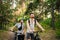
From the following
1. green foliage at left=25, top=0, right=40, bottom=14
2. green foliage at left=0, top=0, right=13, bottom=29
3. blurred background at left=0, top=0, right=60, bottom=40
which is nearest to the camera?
blurred background at left=0, top=0, right=60, bottom=40

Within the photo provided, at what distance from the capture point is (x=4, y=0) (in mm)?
24219

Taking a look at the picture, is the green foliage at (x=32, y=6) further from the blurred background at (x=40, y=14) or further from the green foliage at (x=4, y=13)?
the green foliage at (x=4, y=13)

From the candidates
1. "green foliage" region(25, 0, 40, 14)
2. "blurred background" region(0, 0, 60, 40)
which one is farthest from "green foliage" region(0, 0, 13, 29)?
"green foliage" region(25, 0, 40, 14)

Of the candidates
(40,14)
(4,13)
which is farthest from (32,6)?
(4,13)

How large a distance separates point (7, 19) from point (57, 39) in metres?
9.06

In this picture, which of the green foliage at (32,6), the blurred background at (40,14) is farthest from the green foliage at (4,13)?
the green foliage at (32,6)

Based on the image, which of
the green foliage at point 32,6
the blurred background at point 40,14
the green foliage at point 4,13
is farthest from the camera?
the green foliage at point 32,6

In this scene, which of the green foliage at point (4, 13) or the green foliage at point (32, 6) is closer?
the green foliage at point (4, 13)

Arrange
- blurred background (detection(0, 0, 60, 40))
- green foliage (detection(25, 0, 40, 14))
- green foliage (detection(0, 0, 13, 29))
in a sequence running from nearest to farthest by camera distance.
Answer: blurred background (detection(0, 0, 60, 40)), green foliage (detection(0, 0, 13, 29)), green foliage (detection(25, 0, 40, 14))

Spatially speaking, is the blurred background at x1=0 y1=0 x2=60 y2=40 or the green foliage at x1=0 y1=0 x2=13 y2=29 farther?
the green foliage at x1=0 y1=0 x2=13 y2=29

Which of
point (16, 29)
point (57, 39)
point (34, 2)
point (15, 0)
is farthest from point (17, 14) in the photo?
point (16, 29)

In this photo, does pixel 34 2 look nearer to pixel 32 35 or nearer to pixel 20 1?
pixel 20 1

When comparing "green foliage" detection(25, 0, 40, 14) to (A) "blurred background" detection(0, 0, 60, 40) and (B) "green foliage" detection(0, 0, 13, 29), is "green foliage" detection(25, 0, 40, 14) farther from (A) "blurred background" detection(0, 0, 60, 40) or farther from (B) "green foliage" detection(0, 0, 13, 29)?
(B) "green foliage" detection(0, 0, 13, 29)

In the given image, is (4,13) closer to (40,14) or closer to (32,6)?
(40,14)
